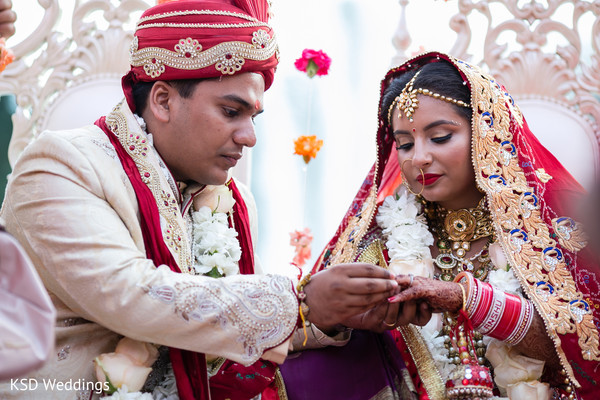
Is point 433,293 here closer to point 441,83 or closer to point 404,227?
point 404,227

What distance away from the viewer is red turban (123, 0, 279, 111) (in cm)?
307

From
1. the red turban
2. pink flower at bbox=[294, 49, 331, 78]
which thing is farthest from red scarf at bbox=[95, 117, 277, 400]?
pink flower at bbox=[294, 49, 331, 78]

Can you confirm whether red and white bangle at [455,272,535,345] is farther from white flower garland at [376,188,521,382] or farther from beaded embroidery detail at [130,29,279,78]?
beaded embroidery detail at [130,29,279,78]

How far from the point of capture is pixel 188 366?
9.25 feet

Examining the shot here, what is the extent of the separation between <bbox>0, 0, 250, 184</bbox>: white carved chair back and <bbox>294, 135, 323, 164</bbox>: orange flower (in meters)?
0.39

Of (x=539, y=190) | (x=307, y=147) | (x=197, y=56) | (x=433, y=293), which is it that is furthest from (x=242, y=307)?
(x=307, y=147)

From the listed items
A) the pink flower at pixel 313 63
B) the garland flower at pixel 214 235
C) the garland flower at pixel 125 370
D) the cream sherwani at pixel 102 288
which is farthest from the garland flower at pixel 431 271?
the pink flower at pixel 313 63

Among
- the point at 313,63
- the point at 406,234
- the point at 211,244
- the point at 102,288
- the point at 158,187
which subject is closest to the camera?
the point at 102,288

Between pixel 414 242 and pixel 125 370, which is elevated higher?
pixel 414 242

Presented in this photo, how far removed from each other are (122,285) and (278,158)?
12.2ft

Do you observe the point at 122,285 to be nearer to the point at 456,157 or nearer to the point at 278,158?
the point at 456,157

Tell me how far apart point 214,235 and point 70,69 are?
3121mm

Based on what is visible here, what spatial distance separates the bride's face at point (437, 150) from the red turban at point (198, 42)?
0.77 meters

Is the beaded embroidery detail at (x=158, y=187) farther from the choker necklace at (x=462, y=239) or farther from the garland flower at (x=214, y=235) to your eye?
the choker necklace at (x=462, y=239)
